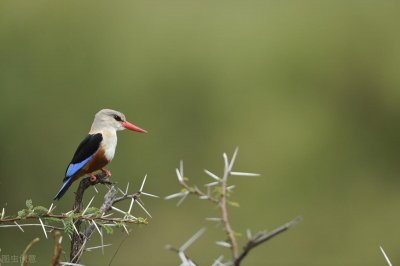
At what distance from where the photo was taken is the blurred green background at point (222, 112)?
10.3m

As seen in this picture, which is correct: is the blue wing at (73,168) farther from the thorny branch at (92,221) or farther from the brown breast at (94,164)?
the thorny branch at (92,221)

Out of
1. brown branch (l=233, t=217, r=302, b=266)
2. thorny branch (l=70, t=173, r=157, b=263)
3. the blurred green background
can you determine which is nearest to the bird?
thorny branch (l=70, t=173, r=157, b=263)

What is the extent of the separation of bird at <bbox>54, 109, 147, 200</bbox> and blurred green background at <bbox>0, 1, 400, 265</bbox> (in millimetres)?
5209

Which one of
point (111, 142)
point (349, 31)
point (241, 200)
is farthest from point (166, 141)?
point (111, 142)

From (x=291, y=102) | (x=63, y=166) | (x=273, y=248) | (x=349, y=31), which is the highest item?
(x=349, y=31)

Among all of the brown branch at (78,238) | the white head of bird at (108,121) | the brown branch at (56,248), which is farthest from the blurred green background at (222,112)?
the brown branch at (56,248)

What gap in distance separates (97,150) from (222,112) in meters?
7.63

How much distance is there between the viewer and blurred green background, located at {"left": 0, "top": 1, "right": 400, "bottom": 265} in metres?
10.3

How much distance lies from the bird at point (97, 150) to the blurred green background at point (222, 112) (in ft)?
17.1

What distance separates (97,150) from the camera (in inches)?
156

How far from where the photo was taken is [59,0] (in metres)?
13.2

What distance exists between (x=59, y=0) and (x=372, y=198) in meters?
6.03

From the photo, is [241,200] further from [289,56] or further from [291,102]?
[289,56]

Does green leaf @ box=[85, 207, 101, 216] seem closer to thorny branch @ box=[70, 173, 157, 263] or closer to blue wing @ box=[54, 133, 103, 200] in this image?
thorny branch @ box=[70, 173, 157, 263]
